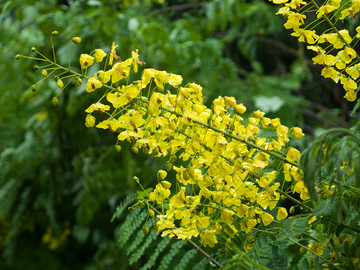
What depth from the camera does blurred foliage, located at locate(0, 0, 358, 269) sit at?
5.78 feet

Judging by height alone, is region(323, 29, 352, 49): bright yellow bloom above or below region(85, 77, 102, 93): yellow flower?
above

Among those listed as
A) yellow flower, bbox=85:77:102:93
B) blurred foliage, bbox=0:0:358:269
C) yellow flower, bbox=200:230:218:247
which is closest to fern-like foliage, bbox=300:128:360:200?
yellow flower, bbox=200:230:218:247

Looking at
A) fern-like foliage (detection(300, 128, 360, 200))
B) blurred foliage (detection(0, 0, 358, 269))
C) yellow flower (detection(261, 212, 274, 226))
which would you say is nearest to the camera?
fern-like foliage (detection(300, 128, 360, 200))

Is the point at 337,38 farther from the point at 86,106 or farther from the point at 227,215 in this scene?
the point at 86,106

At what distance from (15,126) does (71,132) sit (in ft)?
1.91

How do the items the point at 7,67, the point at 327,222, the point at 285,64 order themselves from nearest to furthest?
the point at 327,222 → the point at 7,67 → the point at 285,64

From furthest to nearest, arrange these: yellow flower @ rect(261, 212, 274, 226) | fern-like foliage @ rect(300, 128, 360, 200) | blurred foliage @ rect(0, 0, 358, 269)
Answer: blurred foliage @ rect(0, 0, 358, 269)
yellow flower @ rect(261, 212, 274, 226)
fern-like foliage @ rect(300, 128, 360, 200)

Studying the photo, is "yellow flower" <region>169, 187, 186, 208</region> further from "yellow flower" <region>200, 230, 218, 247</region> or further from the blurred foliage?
the blurred foliage

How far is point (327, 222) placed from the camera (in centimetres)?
54

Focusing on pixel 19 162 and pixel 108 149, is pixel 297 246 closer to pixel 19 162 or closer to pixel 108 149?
pixel 108 149

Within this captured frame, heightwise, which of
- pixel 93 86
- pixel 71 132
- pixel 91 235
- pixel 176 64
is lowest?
pixel 91 235

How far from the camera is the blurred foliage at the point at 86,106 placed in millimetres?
1763

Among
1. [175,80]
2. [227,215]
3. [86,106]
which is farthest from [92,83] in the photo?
[86,106]

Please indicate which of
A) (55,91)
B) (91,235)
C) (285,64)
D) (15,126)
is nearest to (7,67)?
(15,126)
